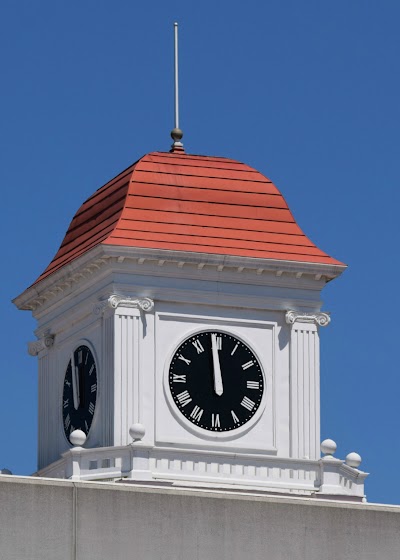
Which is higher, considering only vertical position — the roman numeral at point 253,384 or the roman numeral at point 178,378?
the roman numeral at point 178,378

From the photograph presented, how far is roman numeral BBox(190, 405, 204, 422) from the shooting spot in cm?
8156

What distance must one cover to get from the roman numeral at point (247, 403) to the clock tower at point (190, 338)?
0.02m

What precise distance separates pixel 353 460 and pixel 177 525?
16.6 feet

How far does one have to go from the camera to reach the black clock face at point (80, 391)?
82.5 metres

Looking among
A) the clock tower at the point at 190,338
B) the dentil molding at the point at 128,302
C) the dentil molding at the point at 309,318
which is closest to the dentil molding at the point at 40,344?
the clock tower at the point at 190,338

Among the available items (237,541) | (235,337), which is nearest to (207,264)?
(235,337)

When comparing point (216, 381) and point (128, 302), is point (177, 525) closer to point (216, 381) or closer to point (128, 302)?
point (216, 381)

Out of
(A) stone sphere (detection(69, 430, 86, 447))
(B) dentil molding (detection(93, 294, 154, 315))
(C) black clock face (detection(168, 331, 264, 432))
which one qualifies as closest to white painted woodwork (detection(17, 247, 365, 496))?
(B) dentil molding (detection(93, 294, 154, 315))

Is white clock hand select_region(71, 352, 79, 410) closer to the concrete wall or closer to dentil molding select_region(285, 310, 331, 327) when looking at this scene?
dentil molding select_region(285, 310, 331, 327)

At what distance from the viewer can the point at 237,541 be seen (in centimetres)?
7844

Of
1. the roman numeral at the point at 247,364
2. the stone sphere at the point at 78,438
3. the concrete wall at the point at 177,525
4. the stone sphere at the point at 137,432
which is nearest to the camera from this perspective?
the concrete wall at the point at 177,525

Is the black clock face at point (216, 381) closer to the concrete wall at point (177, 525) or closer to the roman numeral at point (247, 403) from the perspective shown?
the roman numeral at point (247, 403)

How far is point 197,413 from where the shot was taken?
81625 mm

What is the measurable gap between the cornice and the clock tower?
0.03 metres
